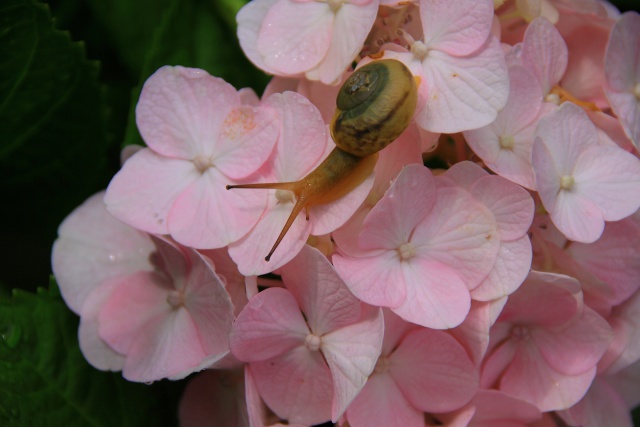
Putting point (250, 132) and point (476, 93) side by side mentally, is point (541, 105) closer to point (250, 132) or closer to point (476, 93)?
point (476, 93)

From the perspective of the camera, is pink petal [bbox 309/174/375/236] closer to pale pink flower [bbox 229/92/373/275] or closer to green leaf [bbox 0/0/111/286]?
pale pink flower [bbox 229/92/373/275]

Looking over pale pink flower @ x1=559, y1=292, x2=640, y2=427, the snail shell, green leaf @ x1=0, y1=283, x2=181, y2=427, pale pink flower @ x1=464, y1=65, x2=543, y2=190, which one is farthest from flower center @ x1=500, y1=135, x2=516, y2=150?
green leaf @ x1=0, y1=283, x2=181, y2=427

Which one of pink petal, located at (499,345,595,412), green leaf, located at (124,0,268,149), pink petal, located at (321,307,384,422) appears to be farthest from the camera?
green leaf, located at (124,0,268,149)

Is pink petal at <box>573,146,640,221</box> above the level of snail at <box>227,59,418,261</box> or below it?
below

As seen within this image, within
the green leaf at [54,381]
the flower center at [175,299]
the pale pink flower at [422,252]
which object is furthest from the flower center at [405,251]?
the green leaf at [54,381]

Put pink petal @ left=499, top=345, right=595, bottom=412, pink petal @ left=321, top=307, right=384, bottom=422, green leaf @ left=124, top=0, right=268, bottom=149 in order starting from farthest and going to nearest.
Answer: green leaf @ left=124, top=0, right=268, bottom=149 → pink petal @ left=499, top=345, right=595, bottom=412 → pink petal @ left=321, top=307, right=384, bottom=422

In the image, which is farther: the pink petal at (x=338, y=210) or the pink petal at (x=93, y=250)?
the pink petal at (x=93, y=250)

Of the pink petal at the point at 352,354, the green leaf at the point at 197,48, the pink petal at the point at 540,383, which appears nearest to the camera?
the pink petal at the point at 352,354

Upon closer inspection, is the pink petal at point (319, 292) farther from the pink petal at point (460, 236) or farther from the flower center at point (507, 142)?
the flower center at point (507, 142)
